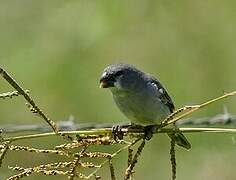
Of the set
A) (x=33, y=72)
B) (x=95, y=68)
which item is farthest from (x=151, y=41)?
(x=33, y=72)

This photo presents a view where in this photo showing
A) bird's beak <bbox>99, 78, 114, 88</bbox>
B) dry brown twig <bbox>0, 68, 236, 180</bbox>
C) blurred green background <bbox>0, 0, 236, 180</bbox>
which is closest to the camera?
dry brown twig <bbox>0, 68, 236, 180</bbox>

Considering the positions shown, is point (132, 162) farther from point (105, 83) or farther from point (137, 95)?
point (137, 95)

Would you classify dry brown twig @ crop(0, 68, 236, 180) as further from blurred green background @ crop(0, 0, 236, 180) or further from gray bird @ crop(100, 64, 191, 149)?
blurred green background @ crop(0, 0, 236, 180)

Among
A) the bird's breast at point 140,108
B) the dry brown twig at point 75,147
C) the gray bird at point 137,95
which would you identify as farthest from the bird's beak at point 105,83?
the dry brown twig at point 75,147

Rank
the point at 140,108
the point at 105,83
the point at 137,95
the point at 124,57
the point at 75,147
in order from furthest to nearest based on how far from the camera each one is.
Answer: the point at 124,57
the point at 137,95
the point at 140,108
the point at 105,83
the point at 75,147

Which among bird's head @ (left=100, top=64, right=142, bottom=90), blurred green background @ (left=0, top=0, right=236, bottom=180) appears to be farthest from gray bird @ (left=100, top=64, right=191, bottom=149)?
blurred green background @ (left=0, top=0, right=236, bottom=180)

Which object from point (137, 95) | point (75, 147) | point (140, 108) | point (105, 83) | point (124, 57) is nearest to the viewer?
point (75, 147)

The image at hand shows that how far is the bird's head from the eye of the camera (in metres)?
4.82

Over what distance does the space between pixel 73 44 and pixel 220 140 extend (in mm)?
2021

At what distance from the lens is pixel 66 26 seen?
864cm

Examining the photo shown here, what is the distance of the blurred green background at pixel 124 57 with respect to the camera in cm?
722

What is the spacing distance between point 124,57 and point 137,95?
9.57 ft

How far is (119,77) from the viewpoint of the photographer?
16.4 feet

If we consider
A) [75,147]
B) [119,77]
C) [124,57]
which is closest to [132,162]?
[75,147]
